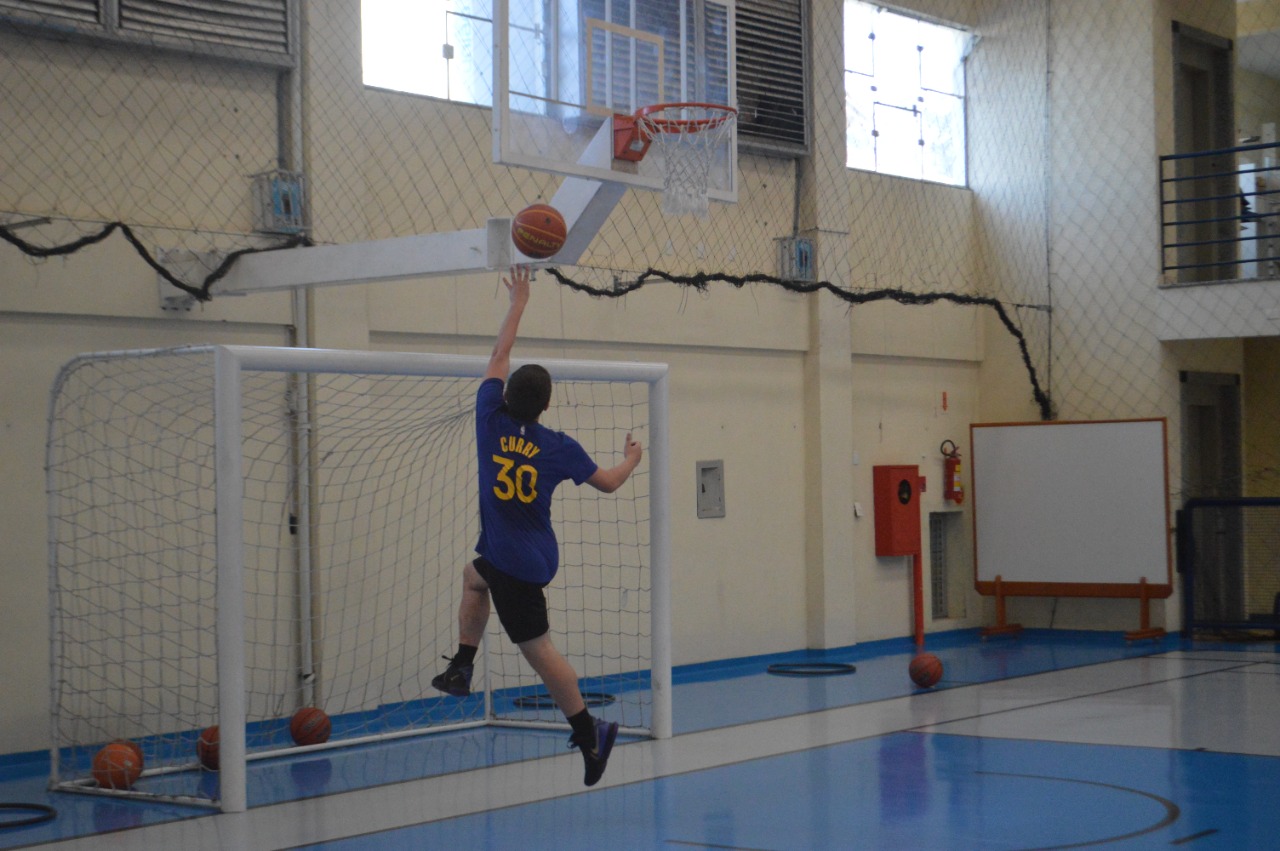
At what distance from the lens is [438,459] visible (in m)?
9.79

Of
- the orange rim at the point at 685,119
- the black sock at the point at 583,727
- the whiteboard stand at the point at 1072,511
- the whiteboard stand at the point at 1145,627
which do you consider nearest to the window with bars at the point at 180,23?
the orange rim at the point at 685,119

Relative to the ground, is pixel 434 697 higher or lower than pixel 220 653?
lower

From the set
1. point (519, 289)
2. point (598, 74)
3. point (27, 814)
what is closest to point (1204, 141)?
point (598, 74)

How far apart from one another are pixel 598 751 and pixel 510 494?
121cm

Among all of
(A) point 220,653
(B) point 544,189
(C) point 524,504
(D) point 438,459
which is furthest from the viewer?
(B) point 544,189

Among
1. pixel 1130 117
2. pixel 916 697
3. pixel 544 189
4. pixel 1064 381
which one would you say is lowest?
pixel 916 697

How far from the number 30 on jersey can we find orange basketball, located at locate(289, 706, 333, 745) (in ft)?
9.08

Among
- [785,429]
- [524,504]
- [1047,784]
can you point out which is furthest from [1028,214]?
[524,504]

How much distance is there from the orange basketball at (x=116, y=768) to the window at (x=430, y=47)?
4838 millimetres

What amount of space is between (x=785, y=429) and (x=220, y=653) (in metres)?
6.74

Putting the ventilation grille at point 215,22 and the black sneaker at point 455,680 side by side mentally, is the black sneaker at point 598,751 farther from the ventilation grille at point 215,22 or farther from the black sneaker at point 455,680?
the ventilation grille at point 215,22

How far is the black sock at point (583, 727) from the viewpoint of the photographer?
6262mm

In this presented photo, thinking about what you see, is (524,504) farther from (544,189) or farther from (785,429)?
(785,429)

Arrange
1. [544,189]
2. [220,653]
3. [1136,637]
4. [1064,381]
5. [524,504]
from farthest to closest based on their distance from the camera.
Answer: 1. [1064,381]
2. [1136,637]
3. [544,189]
4. [220,653]
5. [524,504]
